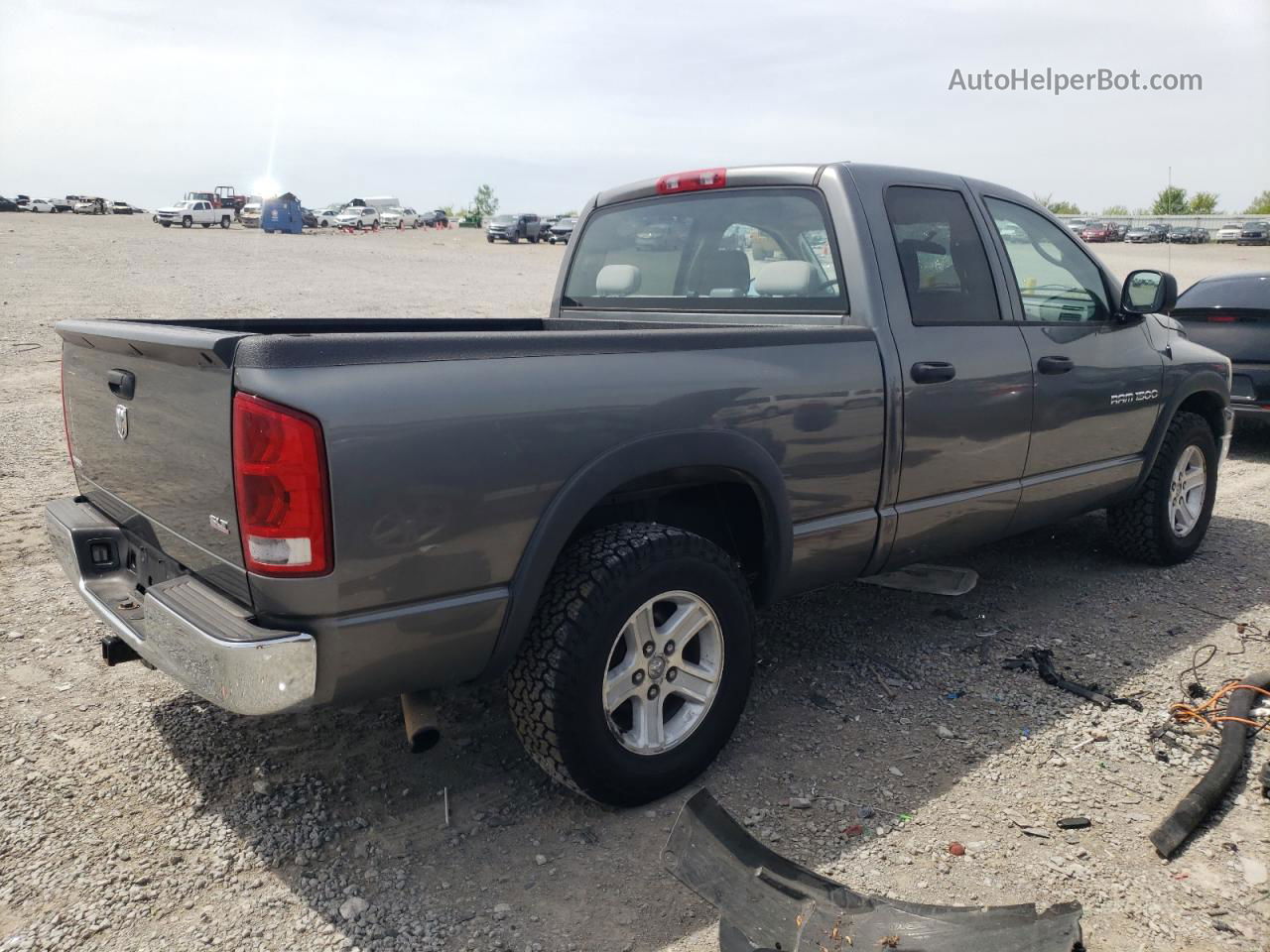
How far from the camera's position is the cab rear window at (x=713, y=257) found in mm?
3793

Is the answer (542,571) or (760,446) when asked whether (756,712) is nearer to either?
(760,446)

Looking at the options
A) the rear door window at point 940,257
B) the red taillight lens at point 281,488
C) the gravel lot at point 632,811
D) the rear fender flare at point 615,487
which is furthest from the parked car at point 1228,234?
the red taillight lens at point 281,488

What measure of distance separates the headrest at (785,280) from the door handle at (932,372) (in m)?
0.50

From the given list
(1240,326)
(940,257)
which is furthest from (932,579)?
(1240,326)

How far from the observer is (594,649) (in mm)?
2797

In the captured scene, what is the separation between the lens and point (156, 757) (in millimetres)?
3291

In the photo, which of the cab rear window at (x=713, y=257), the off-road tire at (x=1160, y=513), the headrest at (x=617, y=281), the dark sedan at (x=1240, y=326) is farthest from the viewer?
the dark sedan at (x=1240, y=326)

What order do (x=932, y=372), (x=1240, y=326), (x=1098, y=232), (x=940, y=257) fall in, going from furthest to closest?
(x=1098, y=232) < (x=1240, y=326) < (x=940, y=257) < (x=932, y=372)

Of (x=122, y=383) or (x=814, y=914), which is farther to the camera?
(x=122, y=383)

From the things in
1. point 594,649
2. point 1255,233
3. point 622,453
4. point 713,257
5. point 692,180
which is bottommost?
point 594,649

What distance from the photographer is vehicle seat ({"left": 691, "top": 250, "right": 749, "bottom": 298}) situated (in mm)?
4121

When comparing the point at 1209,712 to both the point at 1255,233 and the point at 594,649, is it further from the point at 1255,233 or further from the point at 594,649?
the point at 1255,233

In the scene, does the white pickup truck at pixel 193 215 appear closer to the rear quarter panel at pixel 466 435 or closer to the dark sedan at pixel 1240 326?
the dark sedan at pixel 1240 326

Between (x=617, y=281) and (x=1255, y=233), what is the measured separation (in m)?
51.6
